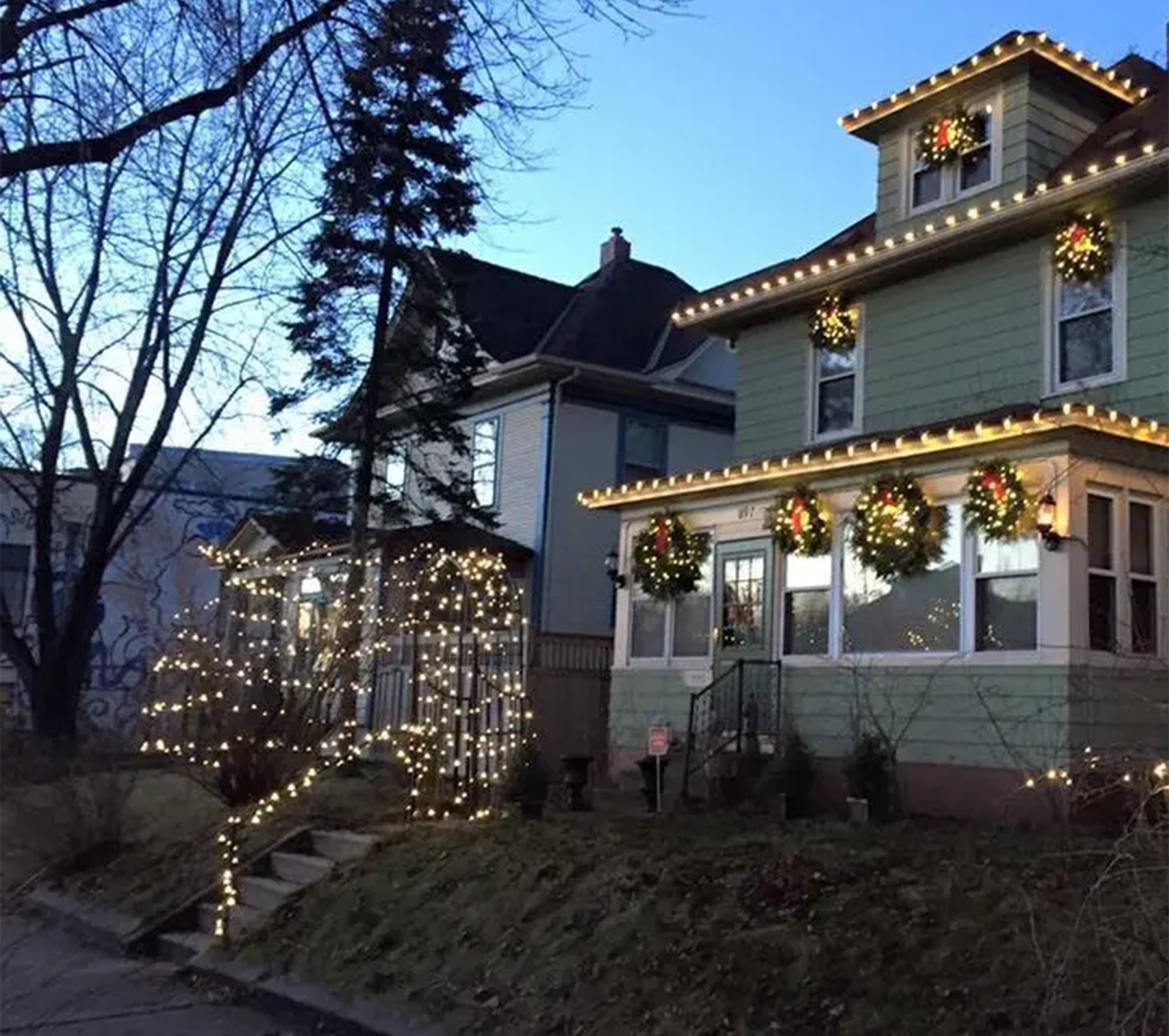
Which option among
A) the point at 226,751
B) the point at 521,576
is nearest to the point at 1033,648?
the point at 226,751

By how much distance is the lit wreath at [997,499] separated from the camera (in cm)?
1120

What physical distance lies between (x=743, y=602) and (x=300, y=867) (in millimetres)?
5708

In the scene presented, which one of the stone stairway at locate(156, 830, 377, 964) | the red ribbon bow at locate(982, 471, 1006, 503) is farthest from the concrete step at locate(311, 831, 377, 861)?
the red ribbon bow at locate(982, 471, 1006, 503)

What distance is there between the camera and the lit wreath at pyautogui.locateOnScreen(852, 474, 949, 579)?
1211 cm

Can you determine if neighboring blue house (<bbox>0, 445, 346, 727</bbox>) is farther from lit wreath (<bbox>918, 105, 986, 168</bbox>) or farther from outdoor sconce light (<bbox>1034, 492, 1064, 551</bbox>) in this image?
outdoor sconce light (<bbox>1034, 492, 1064, 551</bbox>)

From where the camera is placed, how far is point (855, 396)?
14.8 meters

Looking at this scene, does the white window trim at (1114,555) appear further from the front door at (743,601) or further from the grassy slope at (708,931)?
the front door at (743,601)

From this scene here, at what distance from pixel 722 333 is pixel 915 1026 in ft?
39.3

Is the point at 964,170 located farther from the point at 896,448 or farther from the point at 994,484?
the point at 994,484

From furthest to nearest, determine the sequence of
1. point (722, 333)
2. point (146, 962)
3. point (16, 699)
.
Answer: point (16, 699)
point (722, 333)
point (146, 962)

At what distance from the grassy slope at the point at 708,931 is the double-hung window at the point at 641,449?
1178cm

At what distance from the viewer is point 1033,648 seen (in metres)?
11.2

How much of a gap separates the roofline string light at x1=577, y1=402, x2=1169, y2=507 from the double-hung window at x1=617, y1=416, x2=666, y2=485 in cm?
594

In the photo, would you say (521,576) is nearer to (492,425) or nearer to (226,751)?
(492,425)
